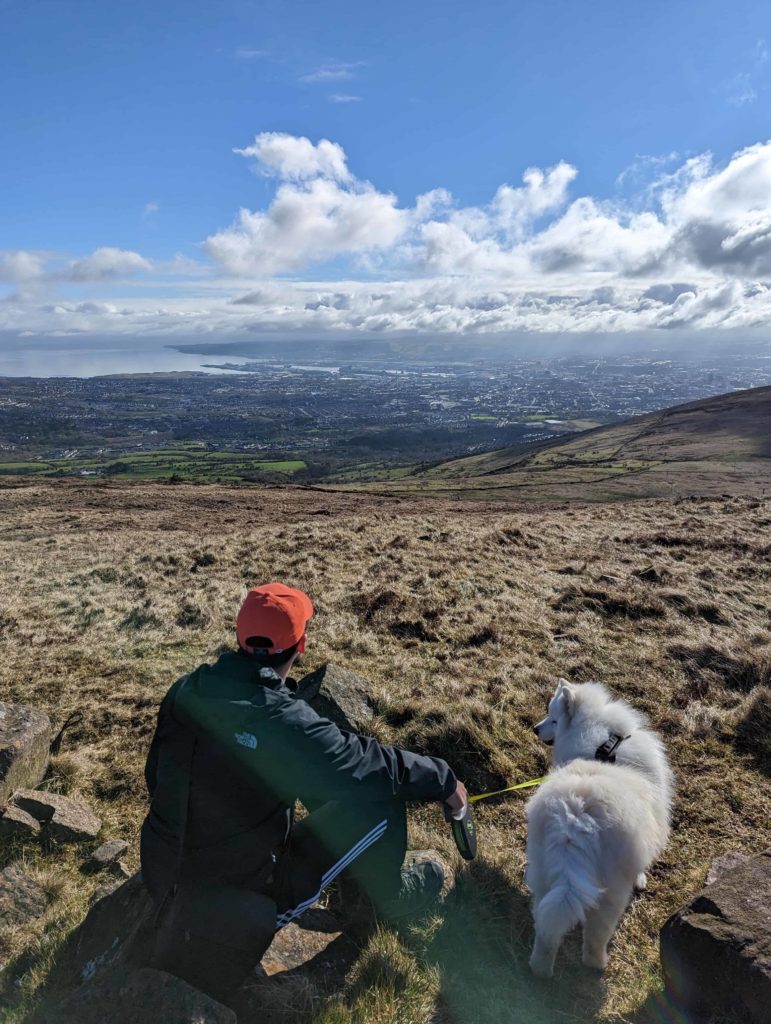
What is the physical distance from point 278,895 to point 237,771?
3.67 ft

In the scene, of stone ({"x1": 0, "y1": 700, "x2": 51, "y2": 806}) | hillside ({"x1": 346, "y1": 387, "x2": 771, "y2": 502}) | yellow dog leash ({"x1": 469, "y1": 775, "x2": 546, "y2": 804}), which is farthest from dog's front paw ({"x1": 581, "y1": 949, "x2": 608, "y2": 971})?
hillside ({"x1": 346, "y1": 387, "x2": 771, "y2": 502})

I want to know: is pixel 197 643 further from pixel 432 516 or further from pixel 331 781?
pixel 432 516

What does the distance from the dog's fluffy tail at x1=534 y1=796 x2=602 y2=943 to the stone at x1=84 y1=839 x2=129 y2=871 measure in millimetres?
3564

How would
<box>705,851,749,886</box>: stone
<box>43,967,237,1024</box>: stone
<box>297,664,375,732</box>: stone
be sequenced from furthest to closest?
1. <box>297,664,375,732</box>: stone
2. <box>705,851,749,886</box>: stone
3. <box>43,967,237,1024</box>: stone

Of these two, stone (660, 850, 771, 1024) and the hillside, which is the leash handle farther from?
the hillside

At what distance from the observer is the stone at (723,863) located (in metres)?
4.29

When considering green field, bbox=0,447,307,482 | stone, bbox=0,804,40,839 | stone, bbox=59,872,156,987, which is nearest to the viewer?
stone, bbox=59,872,156,987

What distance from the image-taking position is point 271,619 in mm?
3363

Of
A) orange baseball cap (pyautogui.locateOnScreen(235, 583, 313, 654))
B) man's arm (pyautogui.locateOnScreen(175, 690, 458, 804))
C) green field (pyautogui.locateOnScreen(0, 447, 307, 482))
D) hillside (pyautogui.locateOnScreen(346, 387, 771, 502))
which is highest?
orange baseball cap (pyautogui.locateOnScreen(235, 583, 313, 654))

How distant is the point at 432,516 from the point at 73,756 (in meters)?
18.1

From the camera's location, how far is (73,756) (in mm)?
6293

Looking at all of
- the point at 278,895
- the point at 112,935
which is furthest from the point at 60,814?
the point at 278,895

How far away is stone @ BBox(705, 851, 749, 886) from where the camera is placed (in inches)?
169

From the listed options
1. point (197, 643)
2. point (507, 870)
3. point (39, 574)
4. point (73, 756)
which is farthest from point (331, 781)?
point (39, 574)
